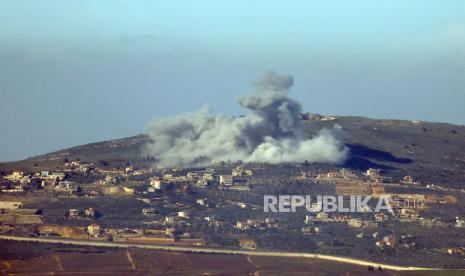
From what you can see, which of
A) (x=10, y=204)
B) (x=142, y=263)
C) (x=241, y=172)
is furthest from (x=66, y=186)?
(x=142, y=263)

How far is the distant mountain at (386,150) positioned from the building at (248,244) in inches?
1325

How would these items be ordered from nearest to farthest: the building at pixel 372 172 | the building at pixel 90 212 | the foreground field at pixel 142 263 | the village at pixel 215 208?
the foreground field at pixel 142 263 → the village at pixel 215 208 → the building at pixel 90 212 → the building at pixel 372 172

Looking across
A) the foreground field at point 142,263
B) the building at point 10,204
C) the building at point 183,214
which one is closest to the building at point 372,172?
the building at point 183,214

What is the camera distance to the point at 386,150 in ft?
489

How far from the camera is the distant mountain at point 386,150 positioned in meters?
139

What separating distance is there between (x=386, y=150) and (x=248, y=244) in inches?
1896

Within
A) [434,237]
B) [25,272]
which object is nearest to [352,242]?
[434,237]

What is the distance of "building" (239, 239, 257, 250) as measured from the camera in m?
103

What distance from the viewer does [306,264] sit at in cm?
9694

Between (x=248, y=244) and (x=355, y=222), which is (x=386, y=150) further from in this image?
(x=248, y=244)

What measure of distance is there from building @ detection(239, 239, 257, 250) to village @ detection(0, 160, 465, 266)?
3.2 inches

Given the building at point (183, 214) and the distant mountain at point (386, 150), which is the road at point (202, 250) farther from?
the distant mountain at point (386, 150)

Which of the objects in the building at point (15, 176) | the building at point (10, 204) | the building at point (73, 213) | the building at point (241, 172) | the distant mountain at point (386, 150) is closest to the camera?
the building at point (73, 213)

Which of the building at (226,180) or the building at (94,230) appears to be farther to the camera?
the building at (226,180)
